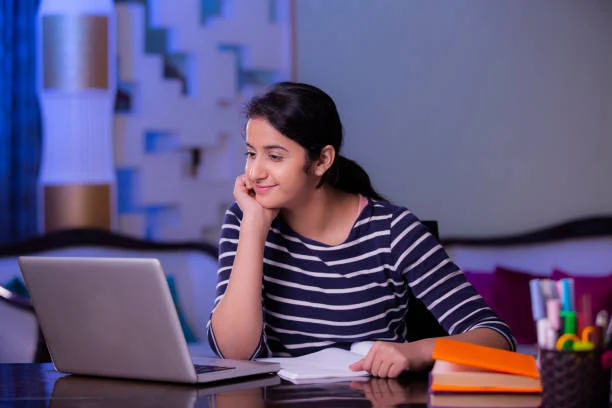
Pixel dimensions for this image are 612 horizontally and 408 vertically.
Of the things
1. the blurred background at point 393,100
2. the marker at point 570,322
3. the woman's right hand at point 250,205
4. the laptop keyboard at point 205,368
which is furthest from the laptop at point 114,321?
the blurred background at point 393,100

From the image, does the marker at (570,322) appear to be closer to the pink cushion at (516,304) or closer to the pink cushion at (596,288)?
the pink cushion at (596,288)

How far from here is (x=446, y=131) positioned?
157 inches

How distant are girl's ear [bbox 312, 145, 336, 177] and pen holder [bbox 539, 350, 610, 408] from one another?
942mm

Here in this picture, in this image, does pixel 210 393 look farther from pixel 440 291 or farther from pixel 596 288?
pixel 596 288

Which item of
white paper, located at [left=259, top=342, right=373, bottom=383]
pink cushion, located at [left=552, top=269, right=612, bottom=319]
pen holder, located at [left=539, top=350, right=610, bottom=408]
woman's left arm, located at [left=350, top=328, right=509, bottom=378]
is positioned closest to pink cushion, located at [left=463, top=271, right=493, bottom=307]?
pink cushion, located at [left=552, top=269, right=612, bottom=319]

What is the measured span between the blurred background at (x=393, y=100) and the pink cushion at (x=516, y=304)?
45 centimetres

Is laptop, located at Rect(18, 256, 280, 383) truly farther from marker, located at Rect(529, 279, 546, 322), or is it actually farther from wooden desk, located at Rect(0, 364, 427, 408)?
marker, located at Rect(529, 279, 546, 322)

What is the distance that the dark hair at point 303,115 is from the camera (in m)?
1.89

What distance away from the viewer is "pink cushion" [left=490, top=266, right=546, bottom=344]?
343cm

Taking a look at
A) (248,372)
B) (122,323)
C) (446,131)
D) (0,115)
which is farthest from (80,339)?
(446,131)

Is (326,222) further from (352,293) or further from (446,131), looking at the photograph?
(446,131)

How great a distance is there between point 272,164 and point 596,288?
6.43 feet

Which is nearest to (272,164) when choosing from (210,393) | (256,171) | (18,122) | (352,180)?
(256,171)

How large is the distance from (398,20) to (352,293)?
2.33m
